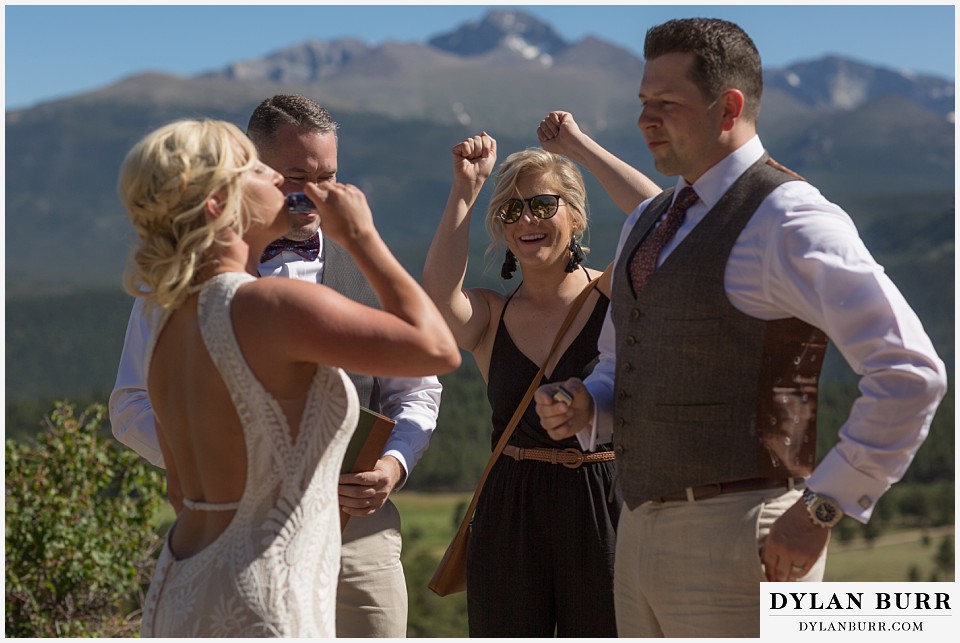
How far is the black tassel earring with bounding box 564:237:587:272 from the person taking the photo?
3.49 m

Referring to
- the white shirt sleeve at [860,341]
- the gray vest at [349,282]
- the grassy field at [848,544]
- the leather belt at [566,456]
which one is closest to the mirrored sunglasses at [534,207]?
the gray vest at [349,282]

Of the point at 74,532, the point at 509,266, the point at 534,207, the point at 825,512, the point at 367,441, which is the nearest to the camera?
the point at 825,512

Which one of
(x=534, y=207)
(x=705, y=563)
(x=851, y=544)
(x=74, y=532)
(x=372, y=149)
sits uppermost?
(x=372, y=149)

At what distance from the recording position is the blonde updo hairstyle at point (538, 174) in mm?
3467

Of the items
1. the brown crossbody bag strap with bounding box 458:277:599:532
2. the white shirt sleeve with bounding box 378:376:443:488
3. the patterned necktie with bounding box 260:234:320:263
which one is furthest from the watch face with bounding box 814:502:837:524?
the patterned necktie with bounding box 260:234:320:263

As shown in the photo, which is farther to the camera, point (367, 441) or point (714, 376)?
point (367, 441)

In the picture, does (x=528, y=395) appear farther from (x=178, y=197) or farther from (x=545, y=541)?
Result: (x=178, y=197)

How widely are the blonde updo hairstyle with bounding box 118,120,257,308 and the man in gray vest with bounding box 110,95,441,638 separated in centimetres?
95

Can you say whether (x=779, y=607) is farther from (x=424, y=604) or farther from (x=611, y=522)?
(x=424, y=604)

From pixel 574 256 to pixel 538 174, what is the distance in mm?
285

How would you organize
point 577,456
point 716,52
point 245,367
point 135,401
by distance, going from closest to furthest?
point 245,367 < point 716,52 < point 135,401 < point 577,456

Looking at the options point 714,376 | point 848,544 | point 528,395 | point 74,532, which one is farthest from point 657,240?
point 848,544

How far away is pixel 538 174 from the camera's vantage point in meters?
3.46

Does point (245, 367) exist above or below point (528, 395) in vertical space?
above
